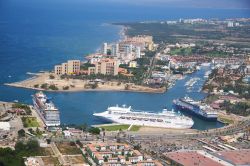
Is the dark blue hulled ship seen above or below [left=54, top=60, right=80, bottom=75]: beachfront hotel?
below

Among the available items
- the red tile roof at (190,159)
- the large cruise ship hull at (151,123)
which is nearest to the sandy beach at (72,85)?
the large cruise ship hull at (151,123)

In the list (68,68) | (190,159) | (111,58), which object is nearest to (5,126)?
(190,159)

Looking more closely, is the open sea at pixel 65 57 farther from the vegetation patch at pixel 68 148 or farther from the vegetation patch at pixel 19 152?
the vegetation patch at pixel 19 152

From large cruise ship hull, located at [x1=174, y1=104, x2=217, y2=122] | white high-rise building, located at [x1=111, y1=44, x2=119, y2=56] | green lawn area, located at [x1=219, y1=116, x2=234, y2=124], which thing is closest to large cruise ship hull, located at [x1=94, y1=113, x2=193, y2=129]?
large cruise ship hull, located at [x1=174, y1=104, x2=217, y2=122]

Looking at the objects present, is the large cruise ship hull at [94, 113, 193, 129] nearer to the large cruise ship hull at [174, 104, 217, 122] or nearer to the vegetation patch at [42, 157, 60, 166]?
the large cruise ship hull at [174, 104, 217, 122]

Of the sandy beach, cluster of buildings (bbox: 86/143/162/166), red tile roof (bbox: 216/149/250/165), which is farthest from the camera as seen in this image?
the sandy beach

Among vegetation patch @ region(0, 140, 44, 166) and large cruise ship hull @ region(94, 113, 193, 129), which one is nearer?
vegetation patch @ region(0, 140, 44, 166)
